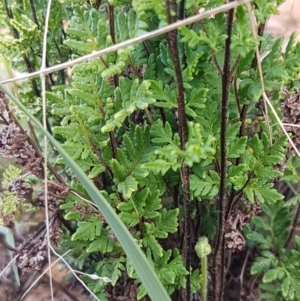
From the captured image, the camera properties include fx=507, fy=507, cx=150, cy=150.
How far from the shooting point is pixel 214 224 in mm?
851

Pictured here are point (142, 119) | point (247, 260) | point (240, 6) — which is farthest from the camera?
point (247, 260)

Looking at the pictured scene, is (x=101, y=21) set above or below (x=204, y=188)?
above

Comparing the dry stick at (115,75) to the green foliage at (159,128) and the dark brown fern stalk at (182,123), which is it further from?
the dark brown fern stalk at (182,123)

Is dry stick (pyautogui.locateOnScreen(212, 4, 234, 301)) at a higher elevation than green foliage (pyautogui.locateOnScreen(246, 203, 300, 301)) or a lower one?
higher

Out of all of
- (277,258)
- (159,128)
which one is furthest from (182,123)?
(277,258)

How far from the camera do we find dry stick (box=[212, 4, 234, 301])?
0.56 m

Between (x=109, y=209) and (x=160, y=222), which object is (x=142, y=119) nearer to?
(x=160, y=222)

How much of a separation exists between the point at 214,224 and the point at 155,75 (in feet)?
0.96

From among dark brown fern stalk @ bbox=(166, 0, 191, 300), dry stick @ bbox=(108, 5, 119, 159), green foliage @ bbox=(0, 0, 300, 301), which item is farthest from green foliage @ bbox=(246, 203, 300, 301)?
dry stick @ bbox=(108, 5, 119, 159)

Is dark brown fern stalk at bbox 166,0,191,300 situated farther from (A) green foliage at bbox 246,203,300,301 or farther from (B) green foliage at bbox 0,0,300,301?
(A) green foliage at bbox 246,203,300,301

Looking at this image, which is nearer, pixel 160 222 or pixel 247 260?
pixel 160 222

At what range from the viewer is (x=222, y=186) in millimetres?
667

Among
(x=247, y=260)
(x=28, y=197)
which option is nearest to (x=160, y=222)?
(x=28, y=197)

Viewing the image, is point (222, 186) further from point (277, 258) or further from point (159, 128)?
point (277, 258)
